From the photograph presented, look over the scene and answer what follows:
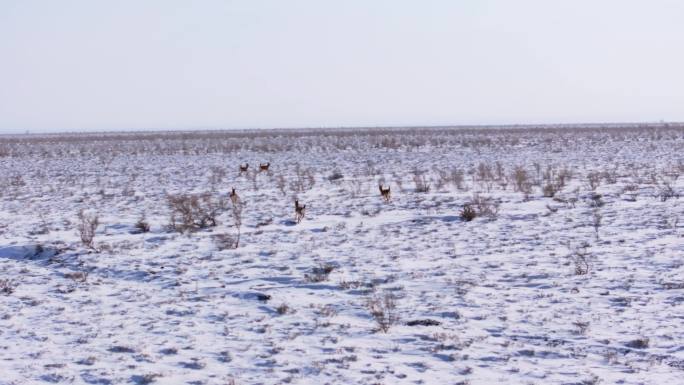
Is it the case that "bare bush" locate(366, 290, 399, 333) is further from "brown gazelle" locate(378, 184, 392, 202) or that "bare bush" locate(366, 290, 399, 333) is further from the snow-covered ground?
"brown gazelle" locate(378, 184, 392, 202)

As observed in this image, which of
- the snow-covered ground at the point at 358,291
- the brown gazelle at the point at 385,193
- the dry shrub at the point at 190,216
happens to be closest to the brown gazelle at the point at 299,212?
the snow-covered ground at the point at 358,291

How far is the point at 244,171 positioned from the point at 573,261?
14.6m

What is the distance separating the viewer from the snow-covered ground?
518 cm

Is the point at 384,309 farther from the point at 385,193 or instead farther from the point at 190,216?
the point at 385,193

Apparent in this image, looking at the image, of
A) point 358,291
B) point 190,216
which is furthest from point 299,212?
point 358,291

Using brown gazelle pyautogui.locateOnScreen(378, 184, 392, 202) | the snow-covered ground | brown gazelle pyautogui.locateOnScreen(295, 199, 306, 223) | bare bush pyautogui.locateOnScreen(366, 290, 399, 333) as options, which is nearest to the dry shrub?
the snow-covered ground

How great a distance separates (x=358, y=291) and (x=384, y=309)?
811mm

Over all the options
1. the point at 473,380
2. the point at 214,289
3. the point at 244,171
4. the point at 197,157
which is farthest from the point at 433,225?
the point at 197,157

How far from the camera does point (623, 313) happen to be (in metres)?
6.16

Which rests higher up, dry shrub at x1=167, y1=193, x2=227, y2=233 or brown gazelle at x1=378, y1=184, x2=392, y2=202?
brown gazelle at x1=378, y1=184, x2=392, y2=202

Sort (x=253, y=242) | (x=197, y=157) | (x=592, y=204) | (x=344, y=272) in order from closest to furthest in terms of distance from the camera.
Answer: (x=344, y=272)
(x=253, y=242)
(x=592, y=204)
(x=197, y=157)

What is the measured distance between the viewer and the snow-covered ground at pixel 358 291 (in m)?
5.18

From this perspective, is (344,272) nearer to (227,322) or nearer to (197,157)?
(227,322)

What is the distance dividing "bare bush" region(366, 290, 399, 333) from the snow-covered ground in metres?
0.04
